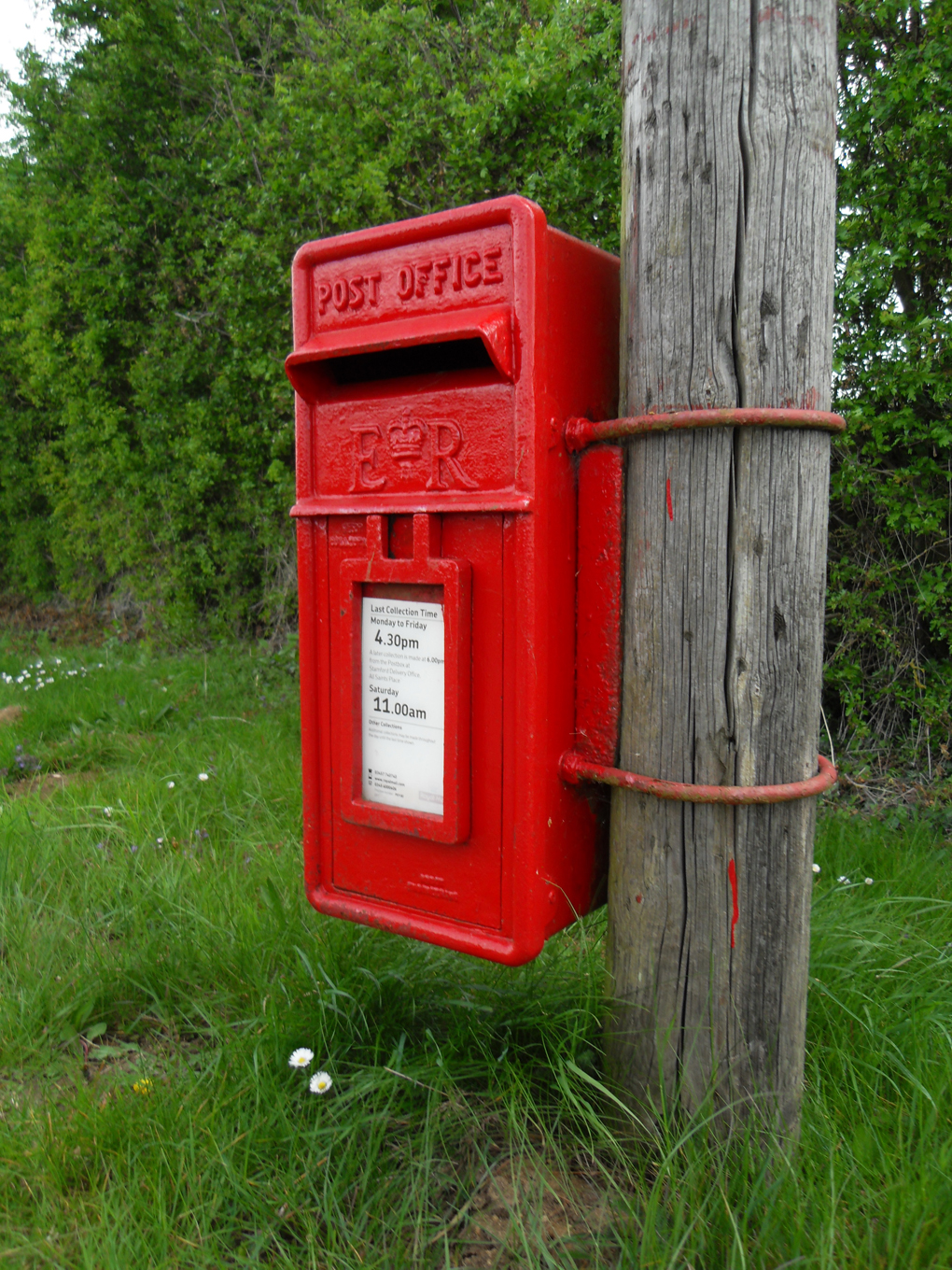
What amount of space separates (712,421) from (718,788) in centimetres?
57

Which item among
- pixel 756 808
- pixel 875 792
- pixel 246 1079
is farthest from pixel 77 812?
pixel 875 792

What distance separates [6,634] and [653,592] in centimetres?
745

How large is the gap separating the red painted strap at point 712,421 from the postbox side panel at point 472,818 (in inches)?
9.1

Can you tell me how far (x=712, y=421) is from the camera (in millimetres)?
1360

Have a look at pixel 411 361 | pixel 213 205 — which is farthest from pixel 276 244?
pixel 411 361

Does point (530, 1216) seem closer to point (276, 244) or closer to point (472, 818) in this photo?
point (472, 818)

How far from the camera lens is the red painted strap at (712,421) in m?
1.35

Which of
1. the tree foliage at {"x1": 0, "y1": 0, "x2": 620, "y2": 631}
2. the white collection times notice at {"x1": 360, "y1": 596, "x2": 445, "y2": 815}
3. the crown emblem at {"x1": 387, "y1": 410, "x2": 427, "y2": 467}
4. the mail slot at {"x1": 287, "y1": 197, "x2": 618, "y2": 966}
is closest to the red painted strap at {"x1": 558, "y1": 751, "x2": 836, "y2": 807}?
the mail slot at {"x1": 287, "y1": 197, "x2": 618, "y2": 966}

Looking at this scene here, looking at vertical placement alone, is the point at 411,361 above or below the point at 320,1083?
above

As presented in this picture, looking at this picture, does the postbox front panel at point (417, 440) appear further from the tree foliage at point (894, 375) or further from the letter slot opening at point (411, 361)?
the tree foliage at point (894, 375)

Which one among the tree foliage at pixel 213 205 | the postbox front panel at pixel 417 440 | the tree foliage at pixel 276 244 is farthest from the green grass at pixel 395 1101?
the tree foliage at pixel 213 205

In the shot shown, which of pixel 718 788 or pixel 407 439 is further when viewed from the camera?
pixel 407 439

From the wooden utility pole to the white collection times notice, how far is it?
0.34 m

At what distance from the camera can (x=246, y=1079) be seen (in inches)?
65.3
